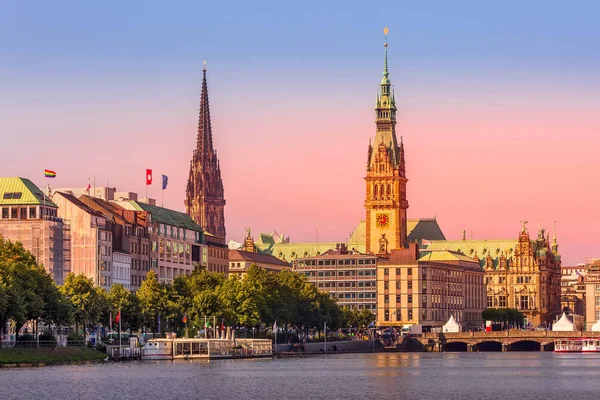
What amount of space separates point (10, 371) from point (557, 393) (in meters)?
58.0

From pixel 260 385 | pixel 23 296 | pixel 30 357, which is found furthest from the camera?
pixel 23 296

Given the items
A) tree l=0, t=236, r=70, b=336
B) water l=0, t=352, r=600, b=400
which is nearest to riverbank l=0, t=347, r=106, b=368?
water l=0, t=352, r=600, b=400

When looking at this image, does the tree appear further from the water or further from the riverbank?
the water

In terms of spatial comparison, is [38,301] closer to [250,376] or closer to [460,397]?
[250,376]

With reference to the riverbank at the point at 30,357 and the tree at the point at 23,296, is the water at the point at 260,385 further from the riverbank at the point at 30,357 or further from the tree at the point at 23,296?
the tree at the point at 23,296

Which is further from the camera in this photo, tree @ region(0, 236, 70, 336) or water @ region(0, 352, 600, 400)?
tree @ region(0, 236, 70, 336)

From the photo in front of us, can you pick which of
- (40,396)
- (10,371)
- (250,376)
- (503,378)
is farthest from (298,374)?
(40,396)

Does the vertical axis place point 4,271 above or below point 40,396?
above

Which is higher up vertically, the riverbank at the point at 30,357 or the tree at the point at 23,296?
the tree at the point at 23,296

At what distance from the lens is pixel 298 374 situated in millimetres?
199125

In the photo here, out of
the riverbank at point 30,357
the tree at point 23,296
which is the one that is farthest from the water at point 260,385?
the tree at point 23,296

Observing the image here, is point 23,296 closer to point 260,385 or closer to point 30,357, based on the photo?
point 30,357

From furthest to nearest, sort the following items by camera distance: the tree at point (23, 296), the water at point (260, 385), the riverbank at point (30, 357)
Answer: the tree at point (23, 296) → the riverbank at point (30, 357) → the water at point (260, 385)

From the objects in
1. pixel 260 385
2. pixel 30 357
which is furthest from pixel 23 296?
pixel 260 385
